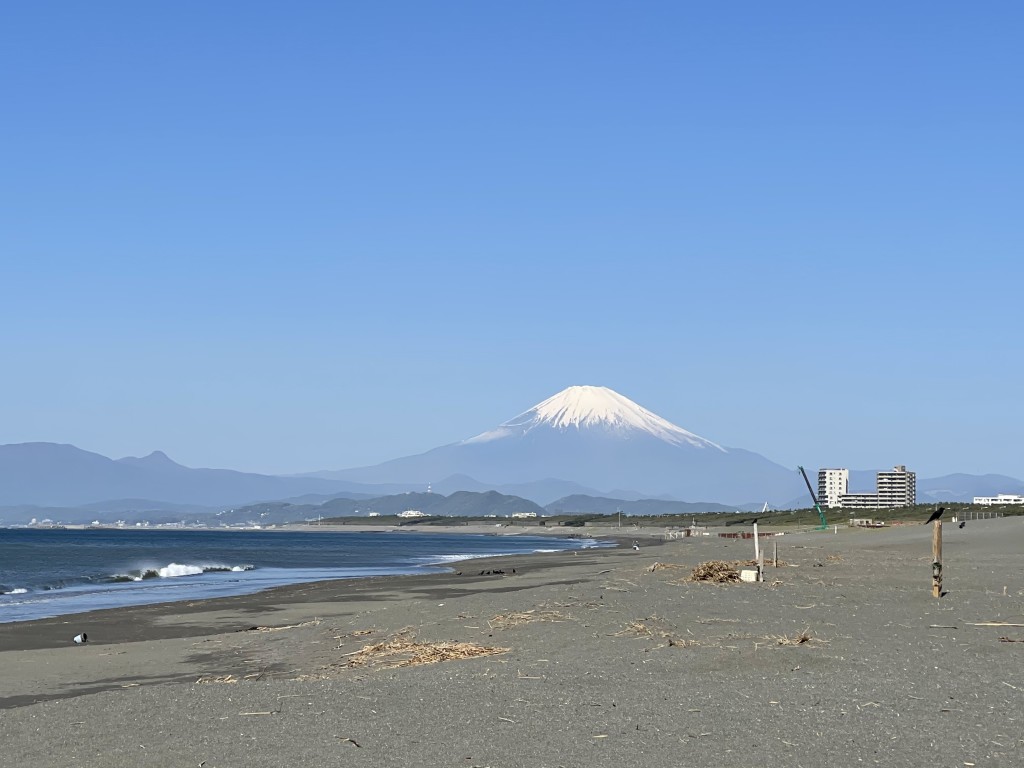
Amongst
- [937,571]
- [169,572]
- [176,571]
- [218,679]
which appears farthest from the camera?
[176,571]

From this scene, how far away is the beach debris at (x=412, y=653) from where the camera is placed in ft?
58.7

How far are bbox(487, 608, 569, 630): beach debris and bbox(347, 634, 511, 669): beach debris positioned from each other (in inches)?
75.2

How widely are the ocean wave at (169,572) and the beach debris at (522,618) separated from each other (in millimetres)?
40959

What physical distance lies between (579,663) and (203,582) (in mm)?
43617

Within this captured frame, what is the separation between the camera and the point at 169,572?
68.1 meters

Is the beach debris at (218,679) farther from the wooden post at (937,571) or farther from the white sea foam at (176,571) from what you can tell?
the white sea foam at (176,571)

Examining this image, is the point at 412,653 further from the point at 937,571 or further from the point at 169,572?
the point at 169,572

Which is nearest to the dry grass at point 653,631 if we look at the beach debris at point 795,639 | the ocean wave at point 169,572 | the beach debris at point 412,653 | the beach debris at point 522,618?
the beach debris at point 795,639

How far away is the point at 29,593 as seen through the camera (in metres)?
47.6

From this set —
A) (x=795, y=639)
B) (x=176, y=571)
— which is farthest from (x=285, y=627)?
(x=176, y=571)

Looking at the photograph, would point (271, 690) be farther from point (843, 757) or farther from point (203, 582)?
point (203, 582)

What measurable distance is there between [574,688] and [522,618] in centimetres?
860

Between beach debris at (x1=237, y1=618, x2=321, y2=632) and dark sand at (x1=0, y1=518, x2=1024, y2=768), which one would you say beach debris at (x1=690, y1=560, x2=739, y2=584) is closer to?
dark sand at (x1=0, y1=518, x2=1024, y2=768)

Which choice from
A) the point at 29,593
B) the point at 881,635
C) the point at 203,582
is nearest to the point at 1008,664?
the point at 881,635
